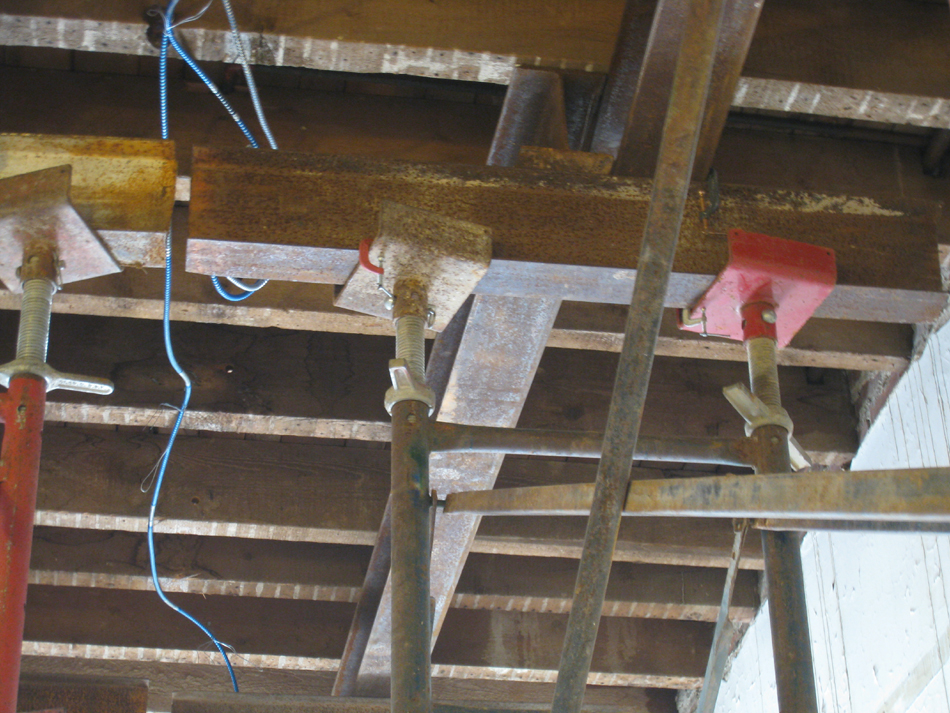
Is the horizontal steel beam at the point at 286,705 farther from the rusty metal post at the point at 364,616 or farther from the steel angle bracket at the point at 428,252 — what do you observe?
the steel angle bracket at the point at 428,252

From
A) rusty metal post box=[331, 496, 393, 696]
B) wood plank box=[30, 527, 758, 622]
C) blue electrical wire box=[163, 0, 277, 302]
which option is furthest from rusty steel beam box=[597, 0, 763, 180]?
wood plank box=[30, 527, 758, 622]

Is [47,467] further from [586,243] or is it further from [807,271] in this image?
[807,271]

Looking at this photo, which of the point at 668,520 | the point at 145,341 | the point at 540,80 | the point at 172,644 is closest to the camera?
the point at 540,80

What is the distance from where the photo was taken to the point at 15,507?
2.37 m

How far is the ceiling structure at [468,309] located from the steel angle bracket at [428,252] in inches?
3.2

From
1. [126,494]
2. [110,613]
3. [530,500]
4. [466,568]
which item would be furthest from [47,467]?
[530,500]

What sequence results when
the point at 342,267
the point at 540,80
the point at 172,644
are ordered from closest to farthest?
1. the point at 342,267
2. the point at 540,80
3. the point at 172,644

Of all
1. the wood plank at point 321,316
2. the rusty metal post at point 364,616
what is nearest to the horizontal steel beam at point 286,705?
the rusty metal post at point 364,616

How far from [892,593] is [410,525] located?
7.79ft

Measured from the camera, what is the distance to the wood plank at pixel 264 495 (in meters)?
4.27

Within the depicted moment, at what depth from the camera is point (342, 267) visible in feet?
8.90

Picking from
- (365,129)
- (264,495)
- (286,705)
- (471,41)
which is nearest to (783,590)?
(471,41)

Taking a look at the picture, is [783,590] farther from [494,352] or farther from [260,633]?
[260,633]

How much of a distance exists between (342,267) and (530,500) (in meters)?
0.77
